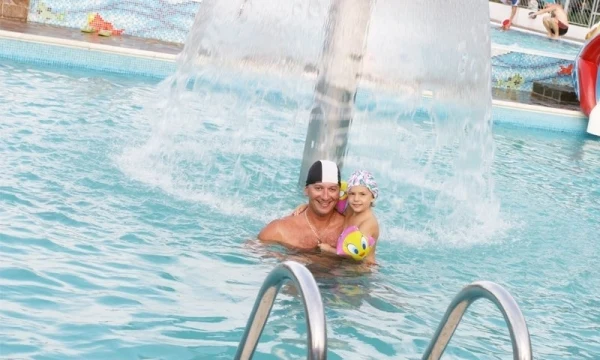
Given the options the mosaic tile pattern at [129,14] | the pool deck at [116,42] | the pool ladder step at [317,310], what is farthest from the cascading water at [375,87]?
the mosaic tile pattern at [129,14]

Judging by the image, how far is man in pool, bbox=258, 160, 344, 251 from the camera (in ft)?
16.9

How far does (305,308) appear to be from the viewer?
260 cm

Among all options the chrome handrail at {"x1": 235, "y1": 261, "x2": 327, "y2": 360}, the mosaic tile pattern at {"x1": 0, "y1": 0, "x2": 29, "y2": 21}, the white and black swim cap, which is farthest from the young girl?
the mosaic tile pattern at {"x1": 0, "y1": 0, "x2": 29, "y2": 21}

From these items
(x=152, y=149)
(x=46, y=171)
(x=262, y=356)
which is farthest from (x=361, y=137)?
(x=262, y=356)

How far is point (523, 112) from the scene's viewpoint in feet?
40.3

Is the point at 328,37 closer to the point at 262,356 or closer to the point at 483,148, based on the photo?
the point at 483,148

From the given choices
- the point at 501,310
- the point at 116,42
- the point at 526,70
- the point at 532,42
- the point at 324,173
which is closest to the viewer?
the point at 501,310

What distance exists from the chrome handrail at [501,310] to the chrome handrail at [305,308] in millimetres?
519

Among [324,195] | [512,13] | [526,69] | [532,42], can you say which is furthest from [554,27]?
[324,195]

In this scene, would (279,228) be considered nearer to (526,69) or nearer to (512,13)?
(526,69)

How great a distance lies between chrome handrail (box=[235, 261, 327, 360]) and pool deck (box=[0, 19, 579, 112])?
338 inches

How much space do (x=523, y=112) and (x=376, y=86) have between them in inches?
206

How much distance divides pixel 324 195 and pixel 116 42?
7.19 metres

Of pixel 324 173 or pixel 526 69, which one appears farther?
pixel 526 69
